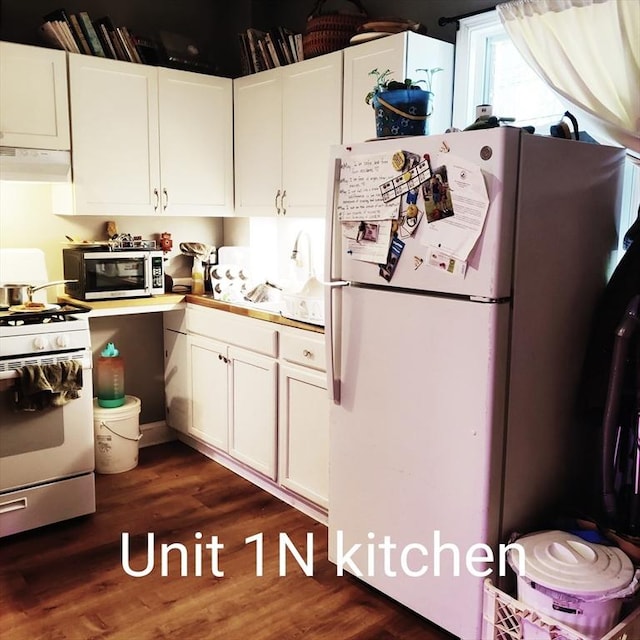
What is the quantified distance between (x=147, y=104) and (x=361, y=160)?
1.73m

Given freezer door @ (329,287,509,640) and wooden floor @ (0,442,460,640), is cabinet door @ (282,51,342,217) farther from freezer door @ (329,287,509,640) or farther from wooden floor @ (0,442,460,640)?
wooden floor @ (0,442,460,640)

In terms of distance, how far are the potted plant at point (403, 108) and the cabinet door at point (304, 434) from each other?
3.59ft

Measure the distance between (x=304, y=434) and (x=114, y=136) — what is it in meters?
1.80

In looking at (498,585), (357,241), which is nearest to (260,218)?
(357,241)

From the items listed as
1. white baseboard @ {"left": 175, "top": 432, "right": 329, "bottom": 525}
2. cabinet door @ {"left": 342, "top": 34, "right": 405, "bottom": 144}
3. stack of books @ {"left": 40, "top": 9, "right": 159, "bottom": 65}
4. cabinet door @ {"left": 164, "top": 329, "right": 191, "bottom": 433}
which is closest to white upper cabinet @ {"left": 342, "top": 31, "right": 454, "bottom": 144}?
cabinet door @ {"left": 342, "top": 34, "right": 405, "bottom": 144}

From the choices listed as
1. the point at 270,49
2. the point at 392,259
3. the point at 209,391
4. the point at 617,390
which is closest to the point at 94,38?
the point at 270,49

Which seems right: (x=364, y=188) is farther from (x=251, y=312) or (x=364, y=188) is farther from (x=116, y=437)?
(x=116, y=437)

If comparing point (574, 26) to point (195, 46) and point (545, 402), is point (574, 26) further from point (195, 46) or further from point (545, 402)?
point (195, 46)

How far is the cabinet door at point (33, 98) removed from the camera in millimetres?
3137

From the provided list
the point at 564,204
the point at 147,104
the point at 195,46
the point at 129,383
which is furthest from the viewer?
the point at 129,383

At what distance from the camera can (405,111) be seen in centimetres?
230

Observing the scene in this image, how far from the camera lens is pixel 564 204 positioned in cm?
214

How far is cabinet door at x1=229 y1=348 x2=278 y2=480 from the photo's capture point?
3.23 m

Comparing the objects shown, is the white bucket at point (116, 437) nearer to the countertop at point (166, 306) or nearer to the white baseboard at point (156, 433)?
the white baseboard at point (156, 433)
